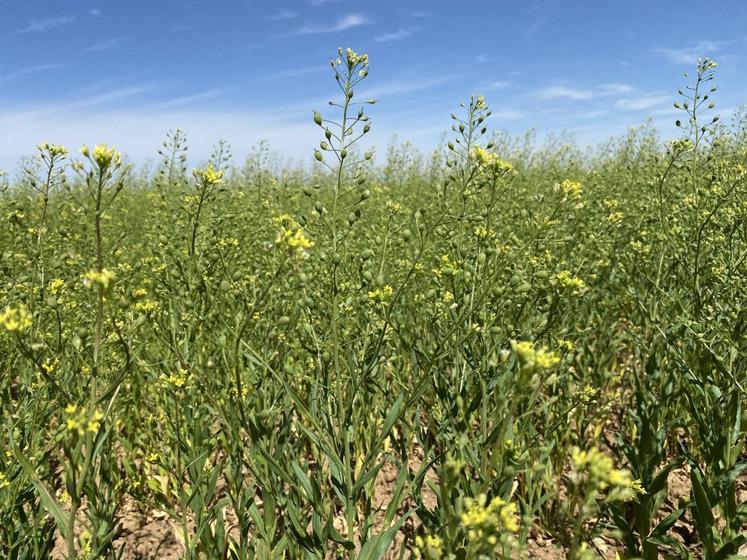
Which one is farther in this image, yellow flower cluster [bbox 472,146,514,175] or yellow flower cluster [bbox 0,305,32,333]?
yellow flower cluster [bbox 472,146,514,175]

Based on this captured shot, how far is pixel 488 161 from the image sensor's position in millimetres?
2381

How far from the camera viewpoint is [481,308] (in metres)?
2.56

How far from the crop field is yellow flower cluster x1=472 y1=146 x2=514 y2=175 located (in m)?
0.01

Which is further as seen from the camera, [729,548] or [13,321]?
[729,548]

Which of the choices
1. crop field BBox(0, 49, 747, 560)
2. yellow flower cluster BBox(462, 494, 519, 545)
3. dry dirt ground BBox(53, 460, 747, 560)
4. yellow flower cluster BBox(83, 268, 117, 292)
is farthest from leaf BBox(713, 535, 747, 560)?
yellow flower cluster BBox(83, 268, 117, 292)

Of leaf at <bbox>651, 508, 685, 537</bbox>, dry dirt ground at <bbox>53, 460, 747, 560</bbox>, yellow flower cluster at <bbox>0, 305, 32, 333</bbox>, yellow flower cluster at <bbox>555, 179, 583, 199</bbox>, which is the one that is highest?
yellow flower cluster at <bbox>555, 179, 583, 199</bbox>

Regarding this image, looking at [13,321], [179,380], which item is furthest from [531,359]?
[179,380]

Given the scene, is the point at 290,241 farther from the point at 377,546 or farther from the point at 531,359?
the point at 377,546

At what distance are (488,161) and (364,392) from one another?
1.50 meters

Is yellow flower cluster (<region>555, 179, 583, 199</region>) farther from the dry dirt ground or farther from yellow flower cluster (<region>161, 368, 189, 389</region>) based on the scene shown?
yellow flower cluster (<region>161, 368, 189, 389</region>)

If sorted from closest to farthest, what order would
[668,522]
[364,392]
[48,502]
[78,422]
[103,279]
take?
1. [78,422]
2. [103,279]
3. [48,502]
4. [668,522]
5. [364,392]

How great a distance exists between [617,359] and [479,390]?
290 centimetres

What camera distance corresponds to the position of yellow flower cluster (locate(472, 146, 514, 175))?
237 cm

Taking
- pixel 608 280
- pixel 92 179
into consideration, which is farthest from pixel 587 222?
pixel 92 179
